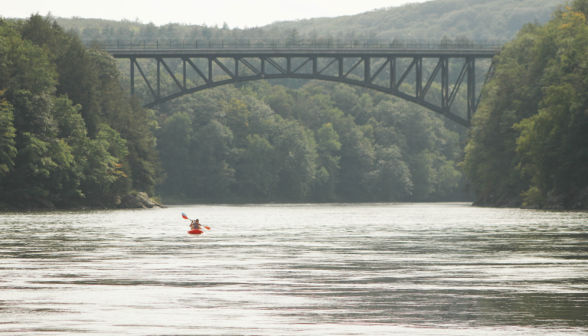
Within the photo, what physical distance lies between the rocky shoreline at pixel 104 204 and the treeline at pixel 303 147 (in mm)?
40154

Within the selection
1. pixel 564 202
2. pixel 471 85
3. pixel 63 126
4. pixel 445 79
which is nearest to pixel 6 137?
pixel 63 126

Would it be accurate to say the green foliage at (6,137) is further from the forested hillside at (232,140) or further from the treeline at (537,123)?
the treeline at (537,123)

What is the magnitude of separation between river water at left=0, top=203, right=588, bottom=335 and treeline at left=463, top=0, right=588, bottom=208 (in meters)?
41.7

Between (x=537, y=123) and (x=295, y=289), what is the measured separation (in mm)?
58720

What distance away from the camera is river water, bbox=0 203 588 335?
452 inches

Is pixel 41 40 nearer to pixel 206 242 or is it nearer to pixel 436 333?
pixel 206 242

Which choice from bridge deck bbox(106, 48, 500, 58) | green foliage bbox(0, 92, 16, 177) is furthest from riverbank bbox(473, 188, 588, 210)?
green foliage bbox(0, 92, 16, 177)

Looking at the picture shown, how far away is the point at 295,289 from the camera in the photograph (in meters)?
15.5

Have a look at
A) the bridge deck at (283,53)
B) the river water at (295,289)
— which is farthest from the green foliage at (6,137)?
the river water at (295,289)

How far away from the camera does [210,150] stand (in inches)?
5276

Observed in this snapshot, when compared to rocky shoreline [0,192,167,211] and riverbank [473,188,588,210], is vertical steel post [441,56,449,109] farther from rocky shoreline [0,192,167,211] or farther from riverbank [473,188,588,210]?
rocky shoreline [0,192,167,211]

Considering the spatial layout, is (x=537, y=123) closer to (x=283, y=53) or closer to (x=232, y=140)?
(x=283, y=53)

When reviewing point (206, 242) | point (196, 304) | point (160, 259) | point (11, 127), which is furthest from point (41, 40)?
point (196, 304)

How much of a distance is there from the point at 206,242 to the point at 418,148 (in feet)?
457
